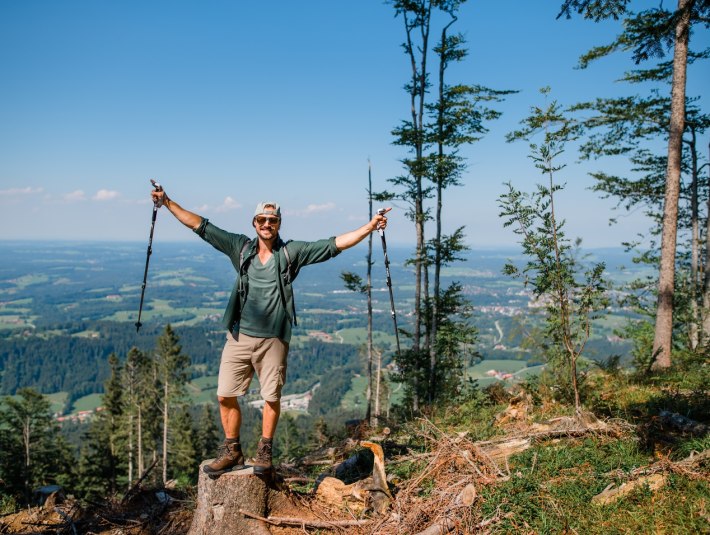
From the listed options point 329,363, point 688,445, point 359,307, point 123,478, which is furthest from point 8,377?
point 688,445

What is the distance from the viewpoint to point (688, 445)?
420 centimetres

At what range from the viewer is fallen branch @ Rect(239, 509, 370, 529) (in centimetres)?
371

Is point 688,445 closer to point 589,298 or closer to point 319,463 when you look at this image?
point 589,298

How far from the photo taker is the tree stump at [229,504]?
Result: 373 cm

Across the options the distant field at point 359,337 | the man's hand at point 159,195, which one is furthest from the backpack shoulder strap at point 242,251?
the distant field at point 359,337

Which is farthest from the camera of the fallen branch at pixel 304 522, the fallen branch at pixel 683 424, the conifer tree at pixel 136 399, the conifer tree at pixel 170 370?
the conifer tree at pixel 136 399

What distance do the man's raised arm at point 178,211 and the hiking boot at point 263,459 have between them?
2.25 meters

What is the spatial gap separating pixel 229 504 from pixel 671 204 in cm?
1053

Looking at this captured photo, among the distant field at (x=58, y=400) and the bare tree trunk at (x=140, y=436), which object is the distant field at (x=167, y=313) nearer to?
the distant field at (x=58, y=400)

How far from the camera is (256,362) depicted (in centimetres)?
387

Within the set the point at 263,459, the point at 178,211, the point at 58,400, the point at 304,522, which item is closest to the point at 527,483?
the point at 304,522

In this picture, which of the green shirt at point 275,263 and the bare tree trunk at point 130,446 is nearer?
the green shirt at point 275,263

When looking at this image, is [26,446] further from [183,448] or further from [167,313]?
[167,313]

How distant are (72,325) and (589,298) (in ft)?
563
